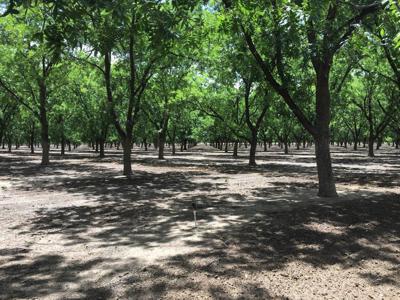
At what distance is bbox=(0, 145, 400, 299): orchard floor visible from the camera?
15.7ft

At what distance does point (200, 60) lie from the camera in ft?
66.3

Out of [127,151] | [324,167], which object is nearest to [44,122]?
[127,151]

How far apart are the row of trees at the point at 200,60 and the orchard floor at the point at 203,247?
310 centimetres

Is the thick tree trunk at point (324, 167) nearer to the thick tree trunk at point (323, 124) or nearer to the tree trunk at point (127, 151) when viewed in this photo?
the thick tree trunk at point (323, 124)

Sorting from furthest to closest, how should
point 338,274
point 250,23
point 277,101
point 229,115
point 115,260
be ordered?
point 229,115
point 277,101
point 250,23
point 115,260
point 338,274

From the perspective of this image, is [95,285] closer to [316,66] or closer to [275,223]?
[275,223]

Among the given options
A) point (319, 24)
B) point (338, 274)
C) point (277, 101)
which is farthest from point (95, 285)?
point (277, 101)

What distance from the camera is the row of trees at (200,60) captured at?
23.8 ft

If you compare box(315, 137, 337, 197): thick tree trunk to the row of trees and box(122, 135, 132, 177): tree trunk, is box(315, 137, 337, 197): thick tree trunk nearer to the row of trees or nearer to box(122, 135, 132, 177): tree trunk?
the row of trees

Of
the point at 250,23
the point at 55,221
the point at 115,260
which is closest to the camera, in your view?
the point at 115,260

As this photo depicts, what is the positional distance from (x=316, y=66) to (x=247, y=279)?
27.2 ft

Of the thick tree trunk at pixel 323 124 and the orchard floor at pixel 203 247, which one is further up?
the thick tree trunk at pixel 323 124

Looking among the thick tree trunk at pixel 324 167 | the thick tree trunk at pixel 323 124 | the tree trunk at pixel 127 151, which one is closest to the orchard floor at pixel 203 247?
the thick tree trunk at pixel 324 167

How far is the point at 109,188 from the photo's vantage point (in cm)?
1470
